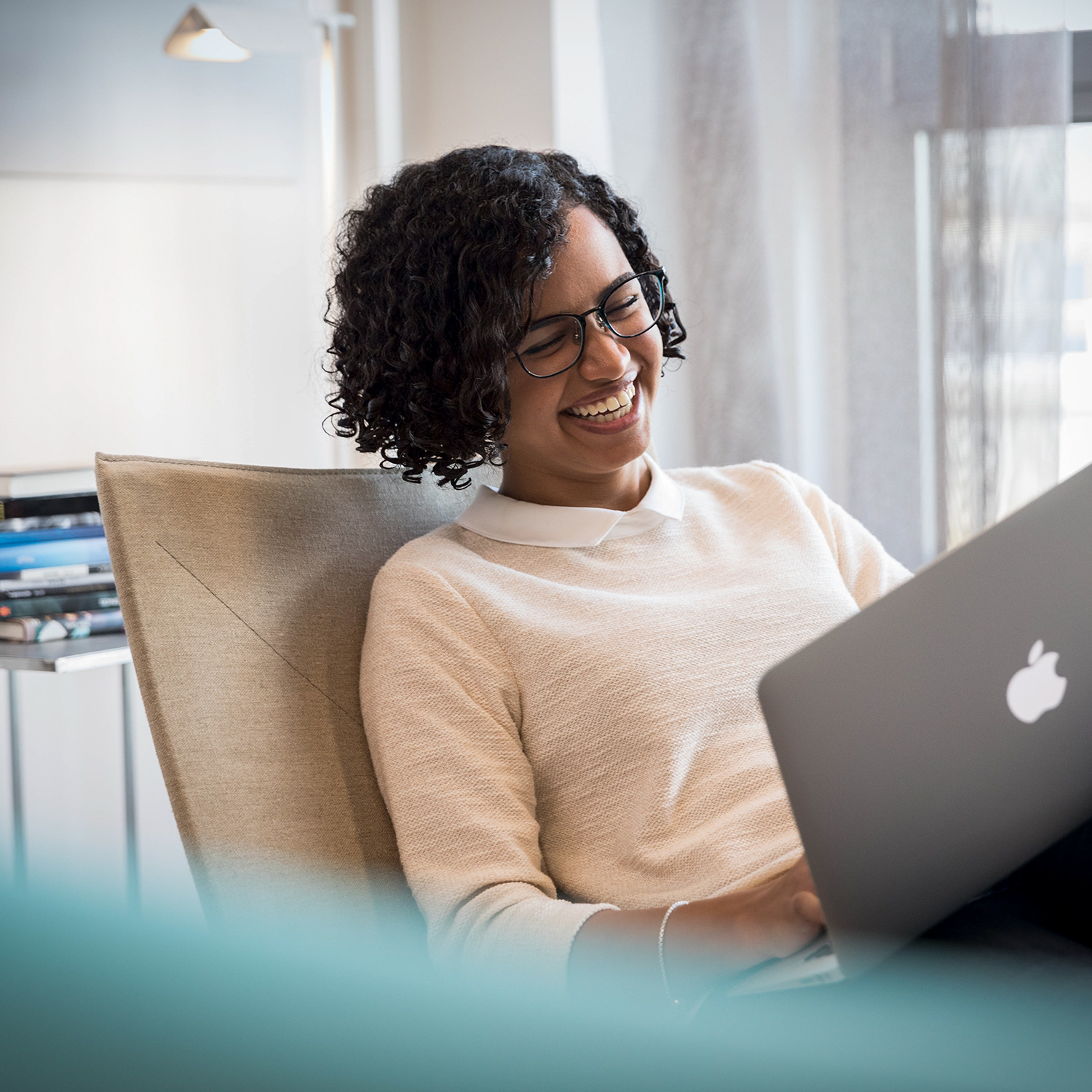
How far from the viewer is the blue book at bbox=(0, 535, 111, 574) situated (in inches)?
65.5

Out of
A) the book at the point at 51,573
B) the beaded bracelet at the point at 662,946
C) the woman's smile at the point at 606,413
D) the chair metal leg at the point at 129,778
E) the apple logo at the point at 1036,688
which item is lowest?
the chair metal leg at the point at 129,778

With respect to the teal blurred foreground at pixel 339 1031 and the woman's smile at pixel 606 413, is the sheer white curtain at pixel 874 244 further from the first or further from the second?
the teal blurred foreground at pixel 339 1031

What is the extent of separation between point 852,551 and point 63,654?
1.09m

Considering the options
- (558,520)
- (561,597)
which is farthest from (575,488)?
(561,597)

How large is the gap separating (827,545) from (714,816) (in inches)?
13.4

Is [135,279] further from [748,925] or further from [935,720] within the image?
[935,720]

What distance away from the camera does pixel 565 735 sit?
2.96ft

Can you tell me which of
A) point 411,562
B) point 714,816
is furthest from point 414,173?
point 714,816

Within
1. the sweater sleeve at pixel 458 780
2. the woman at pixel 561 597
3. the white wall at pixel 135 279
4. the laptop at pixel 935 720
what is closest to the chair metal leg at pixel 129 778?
the white wall at pixel 135 279

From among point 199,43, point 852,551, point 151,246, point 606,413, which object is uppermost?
point 199,43

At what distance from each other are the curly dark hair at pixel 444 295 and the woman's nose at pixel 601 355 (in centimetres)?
6

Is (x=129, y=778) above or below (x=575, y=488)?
below

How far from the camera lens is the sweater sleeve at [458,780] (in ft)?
2.58

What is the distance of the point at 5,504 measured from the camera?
1663 mm
